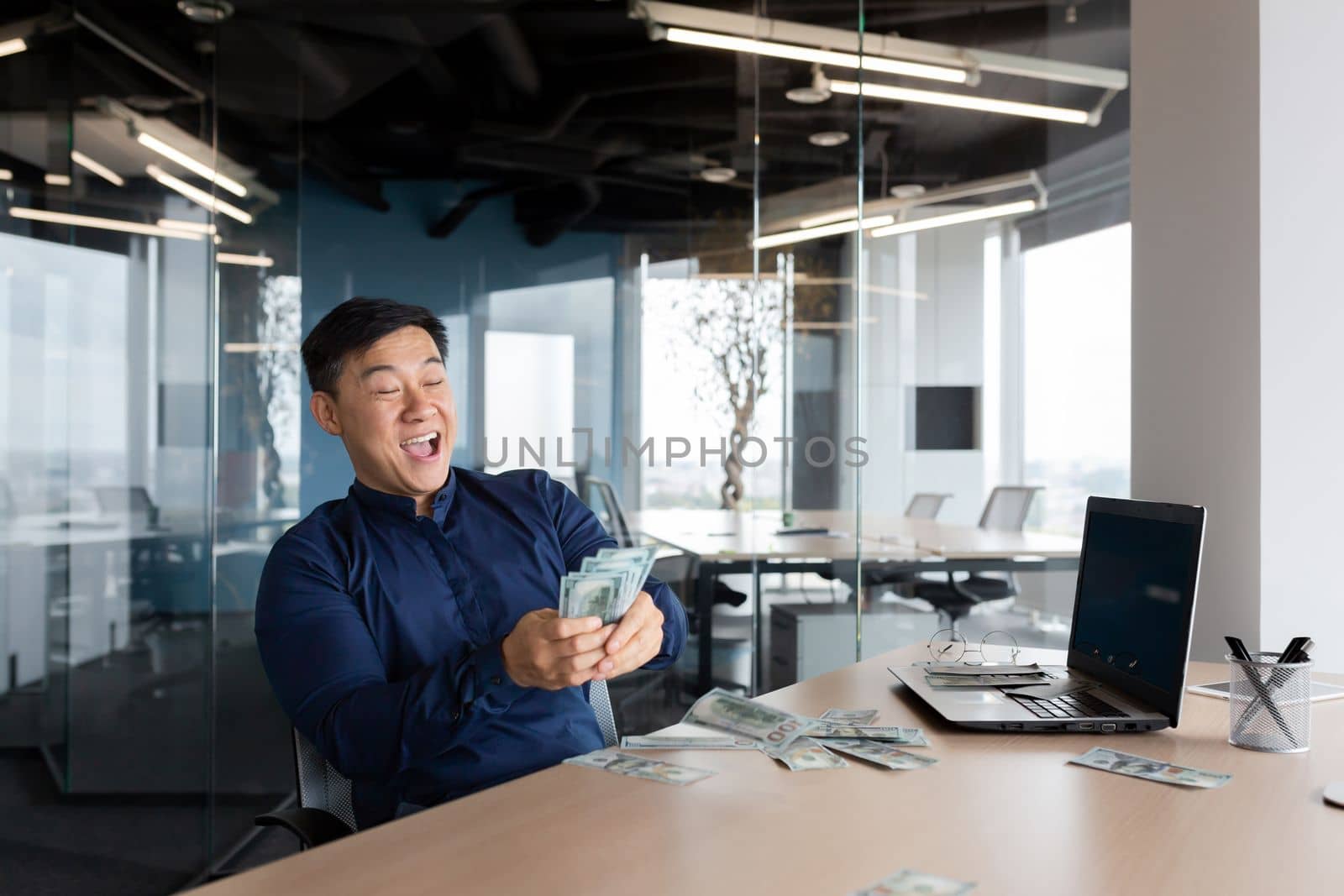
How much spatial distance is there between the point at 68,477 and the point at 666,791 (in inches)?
108

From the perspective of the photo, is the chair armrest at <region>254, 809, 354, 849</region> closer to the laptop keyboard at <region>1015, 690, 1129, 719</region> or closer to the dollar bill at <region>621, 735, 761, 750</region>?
the dollar bill at <region>621, 735, 761, 750</region>

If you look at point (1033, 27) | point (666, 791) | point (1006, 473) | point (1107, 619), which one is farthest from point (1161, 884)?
point (1033, 27)

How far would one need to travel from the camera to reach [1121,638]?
1.84 meters

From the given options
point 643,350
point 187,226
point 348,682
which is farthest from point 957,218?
point 348,682

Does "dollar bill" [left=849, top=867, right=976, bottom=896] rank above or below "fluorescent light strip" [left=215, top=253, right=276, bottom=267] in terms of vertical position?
below

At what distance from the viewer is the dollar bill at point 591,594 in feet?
4.63

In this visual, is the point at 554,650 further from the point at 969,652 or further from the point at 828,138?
the point at 828,138

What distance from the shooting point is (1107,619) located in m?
1.90

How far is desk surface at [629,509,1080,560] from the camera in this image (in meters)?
4.20

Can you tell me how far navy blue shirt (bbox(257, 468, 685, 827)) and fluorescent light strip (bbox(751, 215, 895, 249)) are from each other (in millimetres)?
2568

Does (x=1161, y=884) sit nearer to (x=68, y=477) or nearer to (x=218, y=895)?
(x=218, y=895)

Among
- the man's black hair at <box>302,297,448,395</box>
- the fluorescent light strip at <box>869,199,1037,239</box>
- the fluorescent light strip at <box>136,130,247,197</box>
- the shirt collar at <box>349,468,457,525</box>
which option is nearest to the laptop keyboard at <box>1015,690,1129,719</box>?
the shirt collar at <box>349,468,457,525</box>

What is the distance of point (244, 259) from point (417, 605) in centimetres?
283

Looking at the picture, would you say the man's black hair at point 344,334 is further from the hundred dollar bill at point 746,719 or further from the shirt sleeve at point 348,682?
the hundred dollar bill at point 746,719
